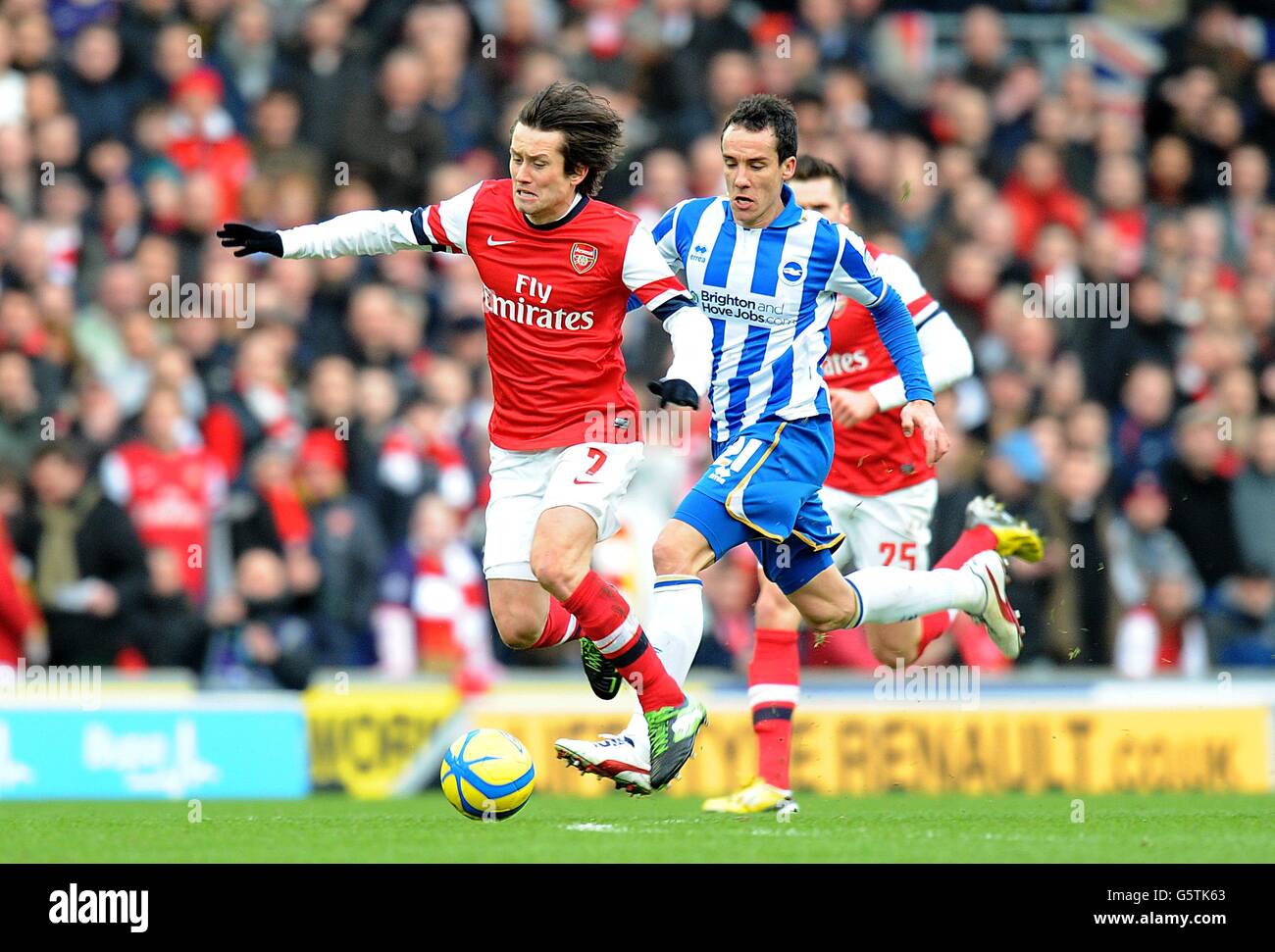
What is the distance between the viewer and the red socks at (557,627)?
8562 mm

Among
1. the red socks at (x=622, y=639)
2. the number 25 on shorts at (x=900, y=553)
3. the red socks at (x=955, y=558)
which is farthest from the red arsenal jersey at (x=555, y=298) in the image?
the red socks at (x=955, y=558)

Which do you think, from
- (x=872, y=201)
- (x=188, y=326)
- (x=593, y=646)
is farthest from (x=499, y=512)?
(x=872, y=201)

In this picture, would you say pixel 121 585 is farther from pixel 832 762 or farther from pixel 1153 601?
pixel 1153 601

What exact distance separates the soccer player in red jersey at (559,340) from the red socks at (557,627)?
0.37 ft

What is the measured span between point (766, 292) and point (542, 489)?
114cm

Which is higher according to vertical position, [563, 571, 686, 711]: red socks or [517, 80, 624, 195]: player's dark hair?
[517, 80, 624, 195]: player's dark hair

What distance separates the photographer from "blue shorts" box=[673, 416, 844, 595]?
8.03 metres

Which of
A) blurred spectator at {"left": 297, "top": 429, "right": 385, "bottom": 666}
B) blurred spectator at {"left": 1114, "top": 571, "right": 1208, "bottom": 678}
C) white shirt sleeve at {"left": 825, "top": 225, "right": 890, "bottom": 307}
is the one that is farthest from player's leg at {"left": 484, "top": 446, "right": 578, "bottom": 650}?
blurred spectator at {"left": 1114, "top": 571, "right": 1208, "bottom": 678}

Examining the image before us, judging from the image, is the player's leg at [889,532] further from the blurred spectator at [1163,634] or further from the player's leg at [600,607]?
the blurred spectator at [1163,634]

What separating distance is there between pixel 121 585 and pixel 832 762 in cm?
400

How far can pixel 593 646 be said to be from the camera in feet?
26.9

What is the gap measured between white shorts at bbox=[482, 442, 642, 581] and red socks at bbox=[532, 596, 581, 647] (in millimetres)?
266

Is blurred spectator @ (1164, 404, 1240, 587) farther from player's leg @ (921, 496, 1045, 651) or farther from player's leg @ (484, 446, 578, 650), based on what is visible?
player's leg @ (484, 446, 578, 650)

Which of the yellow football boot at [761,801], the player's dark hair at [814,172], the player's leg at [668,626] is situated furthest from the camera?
the player's dark hair at [814,172]
